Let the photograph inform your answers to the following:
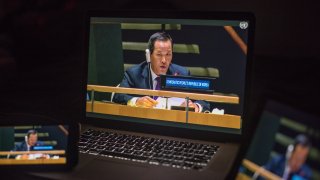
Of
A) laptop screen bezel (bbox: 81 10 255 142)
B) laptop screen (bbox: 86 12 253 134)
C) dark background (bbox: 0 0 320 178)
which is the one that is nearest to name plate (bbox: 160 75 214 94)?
laptop screen (bbox: 86 12 253 134)

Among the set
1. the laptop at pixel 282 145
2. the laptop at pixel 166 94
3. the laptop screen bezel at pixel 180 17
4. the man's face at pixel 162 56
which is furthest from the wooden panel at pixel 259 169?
the man's face at pixel 162 56

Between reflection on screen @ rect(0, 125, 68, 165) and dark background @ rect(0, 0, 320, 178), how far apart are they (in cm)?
66

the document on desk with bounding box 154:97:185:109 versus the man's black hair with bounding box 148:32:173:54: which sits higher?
the man's black hair with bounding box 148:32:173:54

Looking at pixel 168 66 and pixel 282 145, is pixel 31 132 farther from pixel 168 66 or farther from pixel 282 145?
pixel 282 145

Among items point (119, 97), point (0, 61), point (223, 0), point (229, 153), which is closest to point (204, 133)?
point (229, 153)

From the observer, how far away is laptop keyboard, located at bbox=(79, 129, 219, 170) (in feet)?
3.33

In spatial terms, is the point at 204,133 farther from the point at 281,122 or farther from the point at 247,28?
the point at 281,122

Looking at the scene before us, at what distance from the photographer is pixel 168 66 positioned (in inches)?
47.8

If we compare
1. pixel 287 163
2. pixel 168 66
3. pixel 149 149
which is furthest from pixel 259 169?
pixel 168 66

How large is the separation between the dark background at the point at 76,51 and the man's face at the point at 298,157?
3.40ft

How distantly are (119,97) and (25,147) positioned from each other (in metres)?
0.37

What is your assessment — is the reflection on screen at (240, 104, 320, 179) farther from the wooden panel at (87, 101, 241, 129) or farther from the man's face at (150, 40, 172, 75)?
the man's face at (150, 40, 172, 75)

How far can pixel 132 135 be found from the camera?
1.21 m

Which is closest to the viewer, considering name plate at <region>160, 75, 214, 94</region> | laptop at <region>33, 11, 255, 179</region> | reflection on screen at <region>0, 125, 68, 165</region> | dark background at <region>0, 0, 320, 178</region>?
reflection on screen at <region>0, 125, 68, 165</region>
